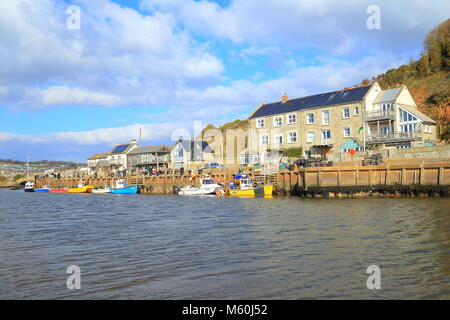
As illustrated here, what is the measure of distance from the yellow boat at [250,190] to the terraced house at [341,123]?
11693 mm

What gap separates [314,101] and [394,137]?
13418 mm

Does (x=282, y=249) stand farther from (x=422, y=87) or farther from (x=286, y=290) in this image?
(x=422, y=87)

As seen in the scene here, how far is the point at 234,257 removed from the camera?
14.1m

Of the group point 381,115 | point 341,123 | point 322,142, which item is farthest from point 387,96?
point 322,142

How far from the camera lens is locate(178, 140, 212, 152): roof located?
79312 millimetres

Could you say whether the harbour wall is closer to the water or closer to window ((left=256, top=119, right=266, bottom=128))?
the water

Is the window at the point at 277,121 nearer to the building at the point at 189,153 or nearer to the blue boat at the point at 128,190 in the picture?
the building at the point at 189,153

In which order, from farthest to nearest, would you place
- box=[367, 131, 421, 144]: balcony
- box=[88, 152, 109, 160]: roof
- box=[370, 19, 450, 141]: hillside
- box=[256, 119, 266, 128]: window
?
box=[88, 152, 109, 160]: roof < box=[256, 119, 266, 128]: window < box=[370, 19, 450, 141]: hillside < box=[367, 131, 421, 144]: balcony

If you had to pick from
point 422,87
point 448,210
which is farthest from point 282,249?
point 422,87

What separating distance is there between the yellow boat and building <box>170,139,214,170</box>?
29350 millimetres

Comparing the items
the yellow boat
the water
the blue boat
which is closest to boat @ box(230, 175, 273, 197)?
the yellow boat

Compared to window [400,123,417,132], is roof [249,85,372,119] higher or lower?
higher

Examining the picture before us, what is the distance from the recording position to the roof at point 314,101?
5212cm

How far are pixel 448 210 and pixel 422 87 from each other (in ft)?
147
